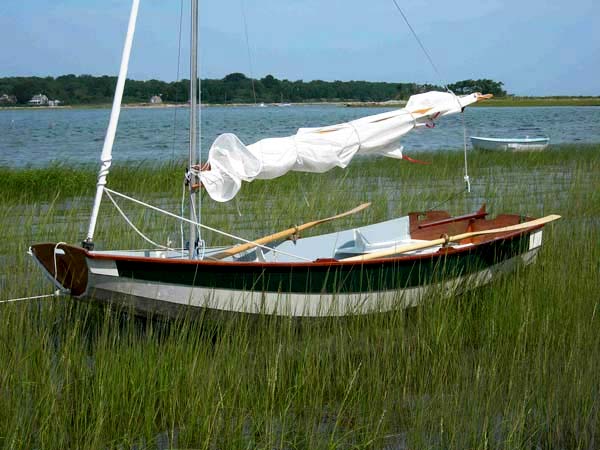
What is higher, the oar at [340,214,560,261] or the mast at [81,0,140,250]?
the mast at [81,0,140,250]

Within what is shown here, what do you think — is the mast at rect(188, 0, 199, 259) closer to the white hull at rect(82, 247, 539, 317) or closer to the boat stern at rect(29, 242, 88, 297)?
the white hull at rect(82, 247, 539, 317)

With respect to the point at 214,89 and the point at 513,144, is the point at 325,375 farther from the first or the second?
the point at 513,144

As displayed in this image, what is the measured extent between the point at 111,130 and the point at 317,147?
218cm

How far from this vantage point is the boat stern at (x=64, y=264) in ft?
21.5

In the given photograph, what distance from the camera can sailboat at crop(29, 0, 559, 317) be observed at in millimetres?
6680

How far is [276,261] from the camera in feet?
25.2

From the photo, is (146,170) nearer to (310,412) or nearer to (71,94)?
(310,412)

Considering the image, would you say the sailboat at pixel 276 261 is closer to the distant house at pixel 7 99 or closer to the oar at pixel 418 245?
the oar at pixel 418 245

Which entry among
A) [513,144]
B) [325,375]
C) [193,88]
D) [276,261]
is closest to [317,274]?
[276,261]

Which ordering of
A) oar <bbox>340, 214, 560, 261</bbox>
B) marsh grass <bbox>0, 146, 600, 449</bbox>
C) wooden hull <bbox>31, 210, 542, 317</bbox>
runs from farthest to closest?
oar <bbox>340, 214, 560, 261</bbox> → wooden hull <bbox>31, 210, 542, 317</bbox> → marsh grass <bbox>0, 146, 600, 449</bbox>

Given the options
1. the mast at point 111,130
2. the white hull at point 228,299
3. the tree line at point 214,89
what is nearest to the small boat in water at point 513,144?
the tree line at point 214,89

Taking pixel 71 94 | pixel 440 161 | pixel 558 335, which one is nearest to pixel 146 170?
pixel 440 161

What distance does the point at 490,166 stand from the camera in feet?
66.2

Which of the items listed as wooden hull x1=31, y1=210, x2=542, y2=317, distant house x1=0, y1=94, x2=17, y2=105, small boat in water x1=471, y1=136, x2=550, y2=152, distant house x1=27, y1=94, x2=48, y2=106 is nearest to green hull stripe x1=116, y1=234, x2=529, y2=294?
wooden hull x1=31, y1=210, x2=542, y2=317
